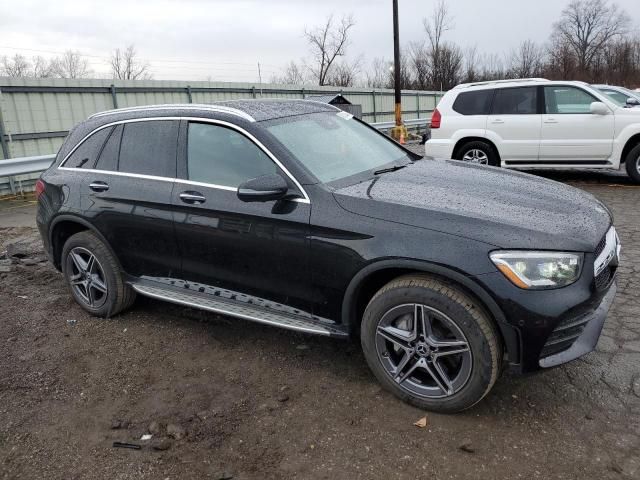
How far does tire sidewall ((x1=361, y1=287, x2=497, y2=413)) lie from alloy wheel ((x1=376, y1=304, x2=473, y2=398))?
26mm

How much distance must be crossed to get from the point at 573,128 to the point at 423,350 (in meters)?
7.41

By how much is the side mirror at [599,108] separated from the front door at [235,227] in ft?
23.8

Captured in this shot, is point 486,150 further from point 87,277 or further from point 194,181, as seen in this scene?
point 87,277

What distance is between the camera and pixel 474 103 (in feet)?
32.0

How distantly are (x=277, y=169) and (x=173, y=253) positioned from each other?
1112mm

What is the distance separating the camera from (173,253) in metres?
3.94

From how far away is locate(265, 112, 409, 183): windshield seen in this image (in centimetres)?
356

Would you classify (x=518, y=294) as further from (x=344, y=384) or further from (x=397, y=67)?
(x=397, y=67)

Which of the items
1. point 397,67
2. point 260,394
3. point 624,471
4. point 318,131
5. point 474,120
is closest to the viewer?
point 624,471

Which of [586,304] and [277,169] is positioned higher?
[277,169]

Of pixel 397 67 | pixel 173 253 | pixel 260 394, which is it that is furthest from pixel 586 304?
pixel 397 67

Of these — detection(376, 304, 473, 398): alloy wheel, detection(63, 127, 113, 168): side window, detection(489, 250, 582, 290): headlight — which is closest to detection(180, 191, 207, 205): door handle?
detection(63, 127, 113, 168): side window

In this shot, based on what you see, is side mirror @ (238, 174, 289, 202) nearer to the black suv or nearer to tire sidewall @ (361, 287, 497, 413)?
the black suv

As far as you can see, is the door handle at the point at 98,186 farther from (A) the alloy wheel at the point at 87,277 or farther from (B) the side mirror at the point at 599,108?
(B) the side mirror at the point at 599,108
